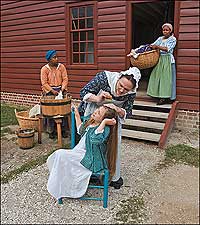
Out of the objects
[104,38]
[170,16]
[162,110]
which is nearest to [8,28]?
[104,38]

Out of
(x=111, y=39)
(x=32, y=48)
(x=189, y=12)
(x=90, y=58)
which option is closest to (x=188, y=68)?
(x=189, y=12)

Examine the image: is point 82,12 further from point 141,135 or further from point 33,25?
point 141,135

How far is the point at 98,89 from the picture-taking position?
2.71m

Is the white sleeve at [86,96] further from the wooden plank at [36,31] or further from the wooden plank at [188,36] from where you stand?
the wooden plank at [36,31]

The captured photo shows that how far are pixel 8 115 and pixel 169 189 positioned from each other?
5620 millimetres

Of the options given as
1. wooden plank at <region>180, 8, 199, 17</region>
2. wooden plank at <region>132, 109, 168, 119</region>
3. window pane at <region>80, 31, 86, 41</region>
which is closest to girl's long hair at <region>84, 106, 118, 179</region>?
wooden plank at <region>132, 109, 168, 119</region>

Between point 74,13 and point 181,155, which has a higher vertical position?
point 74,13

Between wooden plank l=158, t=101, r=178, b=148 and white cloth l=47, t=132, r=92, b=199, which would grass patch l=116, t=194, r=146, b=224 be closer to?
white cloth l=47, t=132, r=92, b=199

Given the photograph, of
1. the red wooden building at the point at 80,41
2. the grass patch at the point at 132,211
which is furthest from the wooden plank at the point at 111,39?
the grass patch at the point at 132,211

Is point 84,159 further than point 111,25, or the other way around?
point 111,25

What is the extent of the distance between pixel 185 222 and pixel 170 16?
7551 millimetres

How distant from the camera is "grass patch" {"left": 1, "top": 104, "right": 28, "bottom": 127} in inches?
267

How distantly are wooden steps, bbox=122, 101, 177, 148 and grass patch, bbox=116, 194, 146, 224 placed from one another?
5.91 ft

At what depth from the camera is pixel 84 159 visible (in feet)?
8.89
